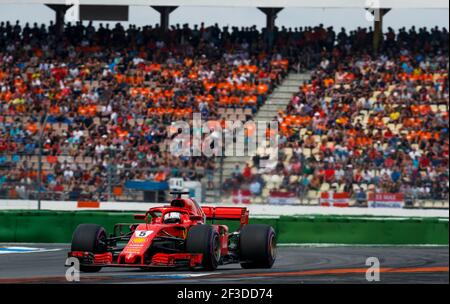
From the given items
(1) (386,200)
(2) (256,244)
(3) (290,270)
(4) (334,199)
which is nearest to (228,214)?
(2) (256,244)

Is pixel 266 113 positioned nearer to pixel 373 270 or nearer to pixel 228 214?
pixel 373 270

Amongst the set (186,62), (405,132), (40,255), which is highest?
(186,62)

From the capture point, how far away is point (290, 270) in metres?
15.0

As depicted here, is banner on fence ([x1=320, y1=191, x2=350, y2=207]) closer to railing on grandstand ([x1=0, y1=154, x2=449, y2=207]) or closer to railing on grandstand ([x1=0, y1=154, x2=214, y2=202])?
railing on grandstand ([x1=0, y1=154, x2=449, y2=207])

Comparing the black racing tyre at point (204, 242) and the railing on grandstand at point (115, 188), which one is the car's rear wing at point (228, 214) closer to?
the black racing tyre at point (204, 242)

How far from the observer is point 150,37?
126 feet

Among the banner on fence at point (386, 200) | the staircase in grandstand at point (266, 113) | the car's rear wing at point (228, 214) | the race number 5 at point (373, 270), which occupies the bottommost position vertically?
the race number 5 at point (373, 270)

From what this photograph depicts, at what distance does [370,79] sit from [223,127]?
605cm

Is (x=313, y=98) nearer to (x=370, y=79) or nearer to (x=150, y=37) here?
(x=370, y=79)

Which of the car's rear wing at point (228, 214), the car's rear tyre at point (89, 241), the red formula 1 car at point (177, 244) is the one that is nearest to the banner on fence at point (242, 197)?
the car's rear wing at point (228, 214)

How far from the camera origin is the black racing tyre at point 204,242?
13.1m

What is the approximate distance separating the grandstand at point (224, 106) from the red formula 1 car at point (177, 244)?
12.1 meters

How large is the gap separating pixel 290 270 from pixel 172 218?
212 centimetres
